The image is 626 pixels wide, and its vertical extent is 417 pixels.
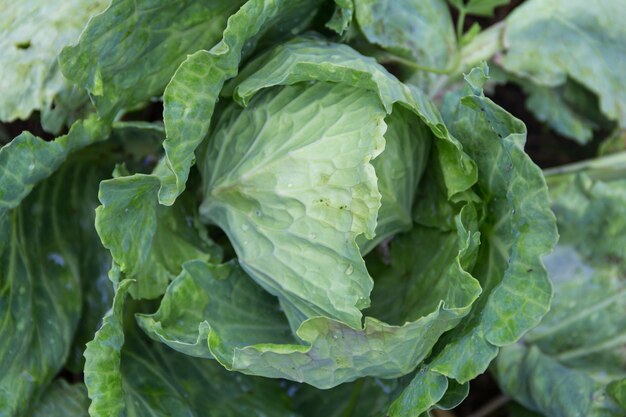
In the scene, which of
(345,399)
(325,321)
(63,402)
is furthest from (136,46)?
(345,399)

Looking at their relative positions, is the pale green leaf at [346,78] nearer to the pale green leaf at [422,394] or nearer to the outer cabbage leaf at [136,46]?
the outer cabbage leaf at [136,46]

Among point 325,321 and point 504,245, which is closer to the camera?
point 325,321

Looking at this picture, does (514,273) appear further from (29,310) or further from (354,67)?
(29,310)

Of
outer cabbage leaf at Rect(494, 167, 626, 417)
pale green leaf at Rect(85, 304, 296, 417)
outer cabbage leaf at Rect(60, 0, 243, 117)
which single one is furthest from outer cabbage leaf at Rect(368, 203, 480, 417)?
outer cabbage leaf at Rect(60, 0, 243, 117)

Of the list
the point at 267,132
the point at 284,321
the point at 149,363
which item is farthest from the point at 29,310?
the point at 267,132

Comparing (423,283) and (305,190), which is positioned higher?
(305,190)

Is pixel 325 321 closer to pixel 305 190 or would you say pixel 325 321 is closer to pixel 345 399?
pixel 305 190
